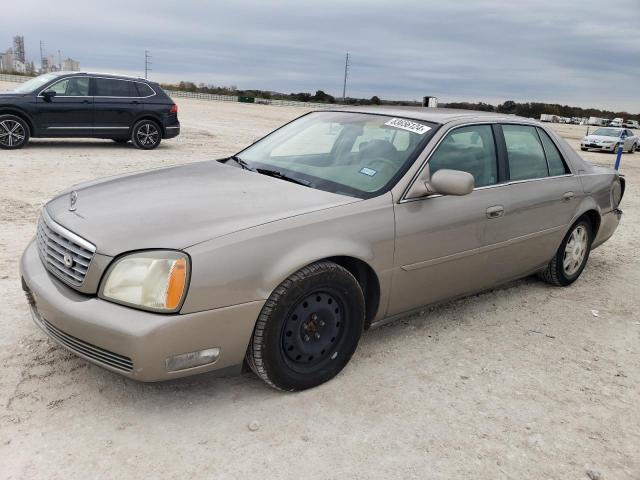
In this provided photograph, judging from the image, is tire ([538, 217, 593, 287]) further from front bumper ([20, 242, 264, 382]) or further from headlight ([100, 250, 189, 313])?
headlight ([100, 250, 189, 313])

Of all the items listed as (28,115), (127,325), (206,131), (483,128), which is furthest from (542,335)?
(206,131)

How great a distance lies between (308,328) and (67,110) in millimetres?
10731

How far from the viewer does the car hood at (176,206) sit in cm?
270

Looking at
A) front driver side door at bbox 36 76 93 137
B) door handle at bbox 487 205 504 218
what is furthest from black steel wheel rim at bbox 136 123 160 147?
door handle at bbox 487 205 504 218

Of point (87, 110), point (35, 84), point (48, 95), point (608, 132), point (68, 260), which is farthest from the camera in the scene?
point (608, 132)

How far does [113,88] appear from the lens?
40.5ft

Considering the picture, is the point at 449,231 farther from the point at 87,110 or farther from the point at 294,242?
the point at 87,110

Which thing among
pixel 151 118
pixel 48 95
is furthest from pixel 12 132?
pixel 151 118

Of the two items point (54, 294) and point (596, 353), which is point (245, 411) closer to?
point (54, 294)

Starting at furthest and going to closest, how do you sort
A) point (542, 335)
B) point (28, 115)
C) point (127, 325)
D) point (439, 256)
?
point (28, 115) < point (542, 335) < point (439, 256) < point (127, 325)

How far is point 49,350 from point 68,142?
37.7 feet

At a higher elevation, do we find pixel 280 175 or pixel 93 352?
pixel 280 175

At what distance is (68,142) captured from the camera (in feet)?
44.2

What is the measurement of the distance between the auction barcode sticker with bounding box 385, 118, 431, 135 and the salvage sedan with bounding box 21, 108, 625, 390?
0.01m
